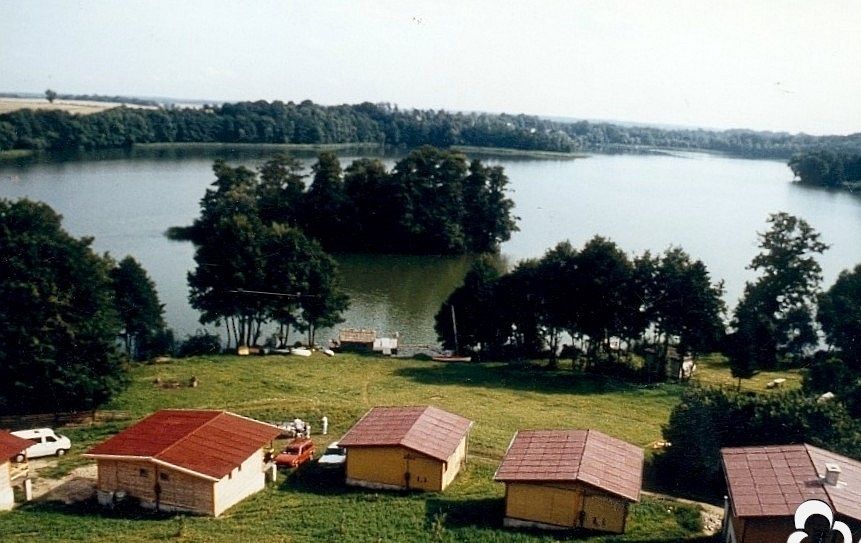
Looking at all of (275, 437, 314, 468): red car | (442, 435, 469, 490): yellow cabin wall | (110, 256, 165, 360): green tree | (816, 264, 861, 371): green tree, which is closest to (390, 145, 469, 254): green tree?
(110, 256, 165, 360): green tree

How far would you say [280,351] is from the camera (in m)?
43.1

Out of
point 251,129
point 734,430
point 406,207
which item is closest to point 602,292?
point 734,430

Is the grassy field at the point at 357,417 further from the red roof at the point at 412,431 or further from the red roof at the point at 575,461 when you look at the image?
the red roof at the point at 412,431

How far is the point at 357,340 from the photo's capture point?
4628 centimetres

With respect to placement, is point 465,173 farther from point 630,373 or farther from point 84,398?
point 84,398

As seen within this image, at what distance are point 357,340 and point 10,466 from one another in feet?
79.2

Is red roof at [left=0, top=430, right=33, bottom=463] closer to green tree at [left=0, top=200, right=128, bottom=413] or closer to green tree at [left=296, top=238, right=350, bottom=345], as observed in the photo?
green tree at [left=0, top=200, right=128, bottom=413]

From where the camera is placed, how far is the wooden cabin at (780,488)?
58.9ft

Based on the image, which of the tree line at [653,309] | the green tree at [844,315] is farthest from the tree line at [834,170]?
the green tree at [844,315]

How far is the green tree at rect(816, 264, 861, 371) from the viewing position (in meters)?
40.6

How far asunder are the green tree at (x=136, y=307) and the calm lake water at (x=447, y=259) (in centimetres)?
582

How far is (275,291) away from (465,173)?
39.2 meters

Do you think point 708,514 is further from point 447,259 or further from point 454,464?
point 447,259

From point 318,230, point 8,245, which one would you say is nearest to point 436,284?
point 318,230
